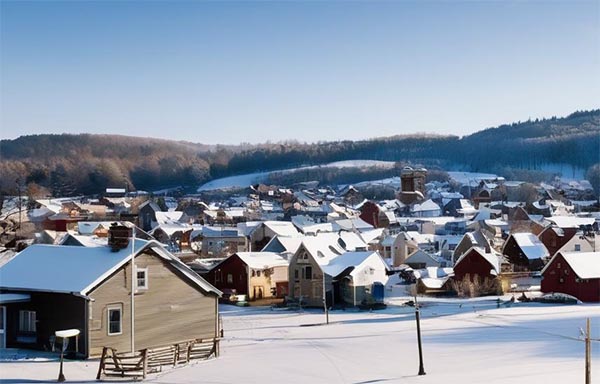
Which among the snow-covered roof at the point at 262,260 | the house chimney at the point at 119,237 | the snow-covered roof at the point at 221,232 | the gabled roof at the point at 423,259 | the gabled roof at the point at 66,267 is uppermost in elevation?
the house chimney at the point at 119,237

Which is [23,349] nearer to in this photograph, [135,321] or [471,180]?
[135,321]

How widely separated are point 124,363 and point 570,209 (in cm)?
10234

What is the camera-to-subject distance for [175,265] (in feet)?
87.7

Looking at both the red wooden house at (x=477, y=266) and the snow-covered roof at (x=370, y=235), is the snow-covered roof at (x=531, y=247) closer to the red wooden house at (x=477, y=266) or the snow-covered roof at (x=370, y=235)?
the red wooden house at (x=477, y=266)

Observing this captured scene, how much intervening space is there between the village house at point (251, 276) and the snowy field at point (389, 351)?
9.16 metres

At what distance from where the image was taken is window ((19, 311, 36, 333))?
24.5 m

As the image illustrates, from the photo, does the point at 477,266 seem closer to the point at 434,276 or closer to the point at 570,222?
the point at 434,276

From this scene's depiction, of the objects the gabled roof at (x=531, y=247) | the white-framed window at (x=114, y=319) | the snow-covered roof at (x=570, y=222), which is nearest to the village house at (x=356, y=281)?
the gabled roof at (x=531, y=247)

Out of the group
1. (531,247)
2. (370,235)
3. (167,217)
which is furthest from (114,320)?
(167,217)

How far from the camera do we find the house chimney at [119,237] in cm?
2539

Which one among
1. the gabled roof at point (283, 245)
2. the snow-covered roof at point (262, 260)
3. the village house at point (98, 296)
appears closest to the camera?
the village house at point (98, 296)

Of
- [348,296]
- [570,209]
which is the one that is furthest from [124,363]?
[570,209]

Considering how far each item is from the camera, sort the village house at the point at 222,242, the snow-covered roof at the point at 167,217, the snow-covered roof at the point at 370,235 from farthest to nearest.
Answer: the snow-covered roof at the point at 167,217 → the snow-covered roof at the point at 370,235 → the village house at the point at 222,242

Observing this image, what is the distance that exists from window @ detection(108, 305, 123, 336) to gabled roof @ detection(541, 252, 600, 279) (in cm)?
3194
